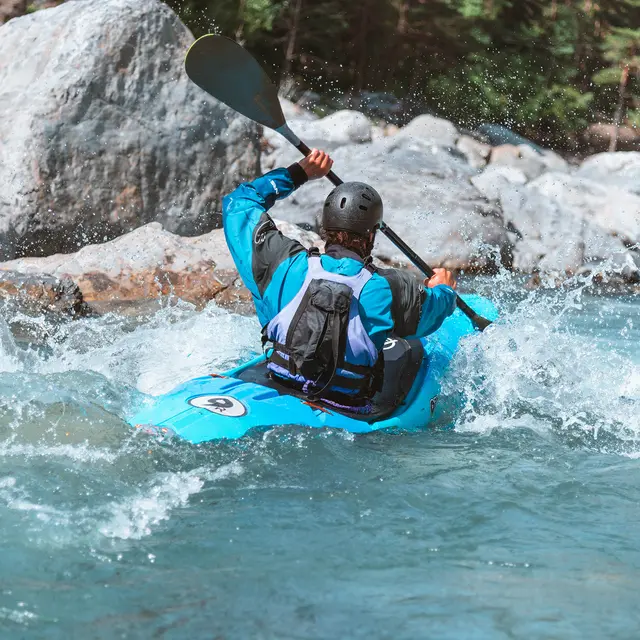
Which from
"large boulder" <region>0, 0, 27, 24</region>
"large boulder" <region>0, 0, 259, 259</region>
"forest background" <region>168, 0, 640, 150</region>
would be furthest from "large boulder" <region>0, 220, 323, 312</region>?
"forest background" <region>168, 0, 640, 150</region>

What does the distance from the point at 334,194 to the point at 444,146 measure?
10.3 metres

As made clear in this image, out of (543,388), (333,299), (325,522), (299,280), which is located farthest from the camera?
(543,388)

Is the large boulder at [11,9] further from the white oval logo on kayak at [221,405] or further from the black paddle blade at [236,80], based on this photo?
the white oval logo on kayak at [221,405]

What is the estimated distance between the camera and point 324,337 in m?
3.49

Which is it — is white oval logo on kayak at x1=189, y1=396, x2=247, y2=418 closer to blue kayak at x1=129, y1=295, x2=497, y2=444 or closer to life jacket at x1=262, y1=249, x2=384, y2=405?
blue kayak at x1=129, y1=295, x2=497, y2=444

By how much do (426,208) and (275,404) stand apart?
6.57 m

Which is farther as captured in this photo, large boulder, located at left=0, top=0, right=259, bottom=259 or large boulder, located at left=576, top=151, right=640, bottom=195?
large boulder, located at left=576, top=151, right=640, bottom=195

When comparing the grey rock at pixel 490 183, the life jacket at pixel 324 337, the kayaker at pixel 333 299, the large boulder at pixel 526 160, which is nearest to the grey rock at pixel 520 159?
the large boulder at pixel 526 160

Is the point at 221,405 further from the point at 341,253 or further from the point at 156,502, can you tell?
Result: the point at 341,253

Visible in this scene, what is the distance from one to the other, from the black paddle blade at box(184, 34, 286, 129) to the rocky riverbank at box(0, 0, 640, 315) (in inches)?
106

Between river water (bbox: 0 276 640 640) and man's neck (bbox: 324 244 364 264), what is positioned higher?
man's neck (bbox: 324 244 364 264)

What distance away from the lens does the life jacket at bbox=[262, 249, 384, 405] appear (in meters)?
3.48

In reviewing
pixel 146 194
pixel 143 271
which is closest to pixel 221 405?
pixel 143 271

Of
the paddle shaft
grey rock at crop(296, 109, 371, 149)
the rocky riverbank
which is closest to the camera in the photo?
the paddle shaft
